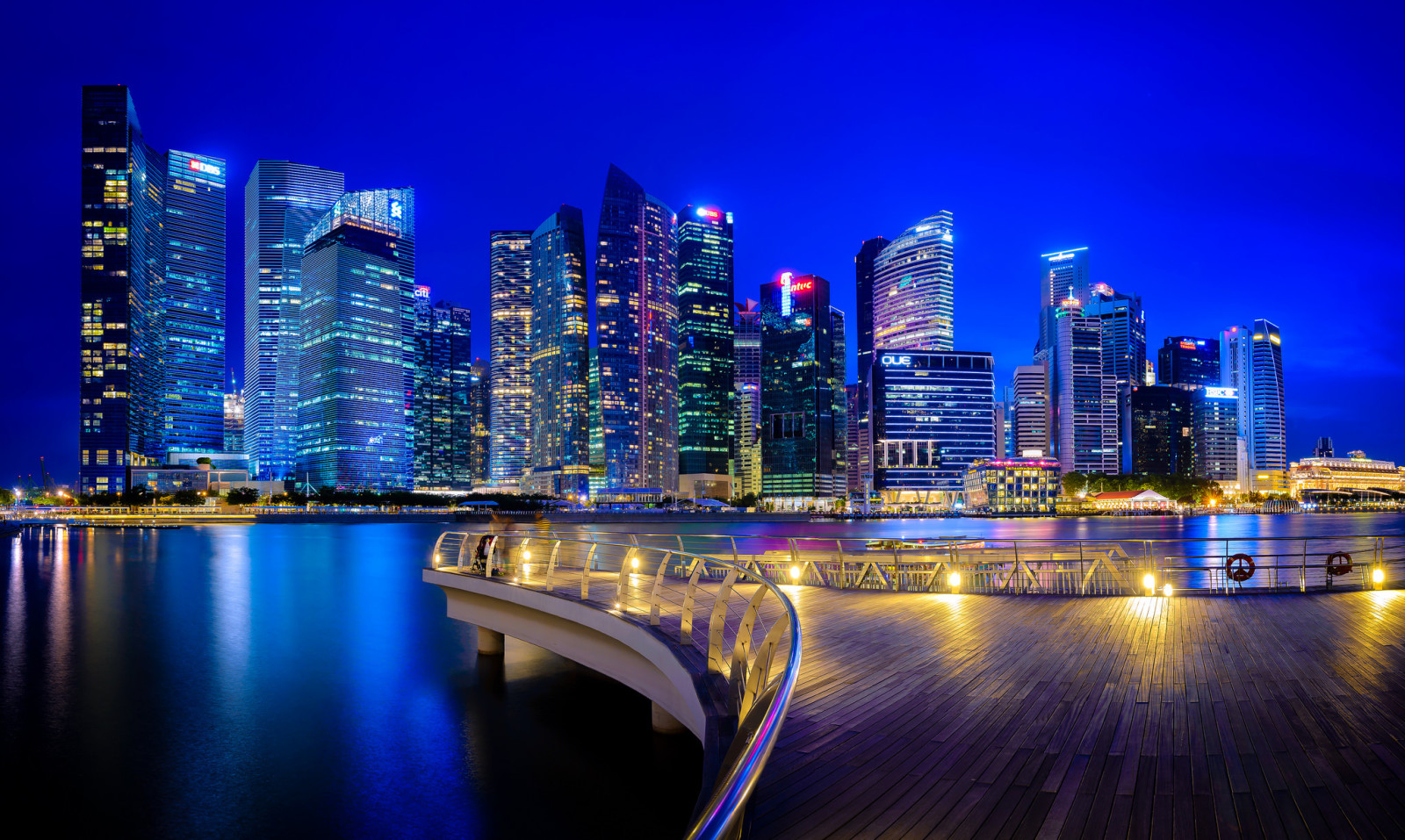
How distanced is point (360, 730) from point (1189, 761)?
617 inches

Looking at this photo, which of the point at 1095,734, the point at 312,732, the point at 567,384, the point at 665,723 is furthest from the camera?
the point at 567,384

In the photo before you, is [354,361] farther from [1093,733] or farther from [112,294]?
[1093,733]

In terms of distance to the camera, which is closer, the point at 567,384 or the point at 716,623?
the point at 716,623

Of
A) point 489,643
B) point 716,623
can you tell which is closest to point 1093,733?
point 716,623

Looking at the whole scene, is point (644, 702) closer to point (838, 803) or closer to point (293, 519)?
point (838, 803)

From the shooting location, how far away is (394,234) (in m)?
192

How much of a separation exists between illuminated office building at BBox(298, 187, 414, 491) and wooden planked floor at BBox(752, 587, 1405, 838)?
180 metres

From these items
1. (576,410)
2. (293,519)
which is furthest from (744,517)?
(293,519)

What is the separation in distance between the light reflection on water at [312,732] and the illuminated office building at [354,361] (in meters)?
150

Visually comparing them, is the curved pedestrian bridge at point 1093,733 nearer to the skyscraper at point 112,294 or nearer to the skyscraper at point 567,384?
the skyscraper at point 567,384

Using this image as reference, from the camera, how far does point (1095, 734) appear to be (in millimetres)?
5852

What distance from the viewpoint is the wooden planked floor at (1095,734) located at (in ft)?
14.2

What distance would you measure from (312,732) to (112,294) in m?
192

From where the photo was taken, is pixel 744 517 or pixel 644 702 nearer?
pixel 644 702
